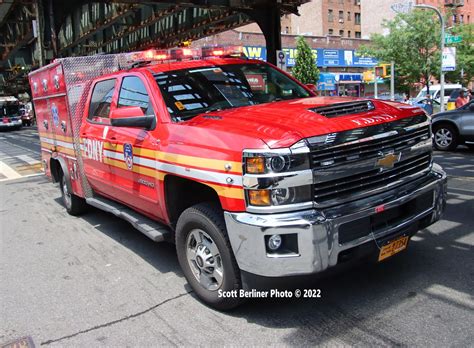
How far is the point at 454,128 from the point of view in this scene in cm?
1170

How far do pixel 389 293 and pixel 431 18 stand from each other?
37.2 metres

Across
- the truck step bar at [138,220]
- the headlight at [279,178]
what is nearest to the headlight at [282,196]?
the headlight at [279,178]

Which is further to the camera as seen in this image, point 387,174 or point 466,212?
point 466,212

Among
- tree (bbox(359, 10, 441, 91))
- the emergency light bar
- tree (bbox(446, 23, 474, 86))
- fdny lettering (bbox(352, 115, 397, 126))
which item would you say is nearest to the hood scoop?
fdny lettering (bbox(352, 115, 397, 126))

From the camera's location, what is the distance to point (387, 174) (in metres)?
3.58

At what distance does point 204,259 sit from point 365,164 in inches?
58.8

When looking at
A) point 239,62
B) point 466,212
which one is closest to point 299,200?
point 239,62

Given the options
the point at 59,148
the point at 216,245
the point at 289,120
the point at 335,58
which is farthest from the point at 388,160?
the point at 335,58

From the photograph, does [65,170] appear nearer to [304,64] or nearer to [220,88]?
[220,88]

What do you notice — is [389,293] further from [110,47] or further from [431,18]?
[431,18]

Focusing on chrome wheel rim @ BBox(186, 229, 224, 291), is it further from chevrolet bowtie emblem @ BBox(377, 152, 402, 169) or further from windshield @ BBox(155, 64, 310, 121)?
chevrolet bowtie emblem @ BBox(377, 152, 402, 169)

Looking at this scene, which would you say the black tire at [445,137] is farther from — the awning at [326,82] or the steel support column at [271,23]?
the awning at [326,82]

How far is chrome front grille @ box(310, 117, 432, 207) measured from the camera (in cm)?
319

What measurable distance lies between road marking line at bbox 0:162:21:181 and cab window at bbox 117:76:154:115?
341 inches
